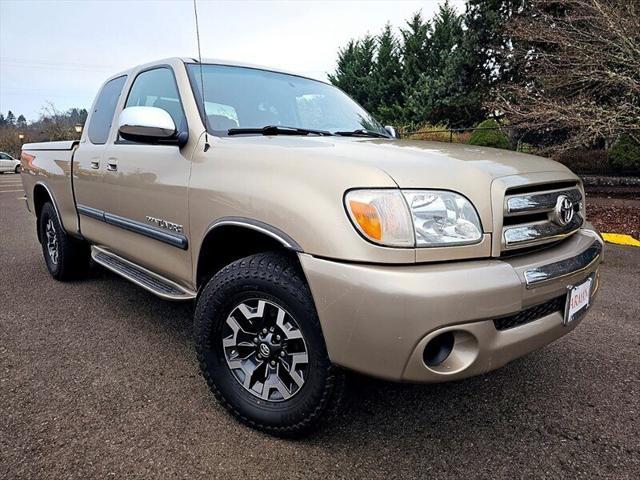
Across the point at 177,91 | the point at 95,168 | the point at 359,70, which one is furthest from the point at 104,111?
the point at 359,70

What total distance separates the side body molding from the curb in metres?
5.30

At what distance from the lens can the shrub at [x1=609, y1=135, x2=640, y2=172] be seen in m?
10.2

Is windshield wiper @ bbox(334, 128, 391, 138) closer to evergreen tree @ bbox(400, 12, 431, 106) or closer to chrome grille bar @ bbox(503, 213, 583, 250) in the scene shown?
chrome grille bar @ bbox(503, 213, 583, 250)

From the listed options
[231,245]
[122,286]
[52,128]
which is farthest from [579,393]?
[52,128]

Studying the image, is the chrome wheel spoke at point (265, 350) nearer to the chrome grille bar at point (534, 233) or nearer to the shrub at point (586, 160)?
the chrome grille bar at point (534, 233)

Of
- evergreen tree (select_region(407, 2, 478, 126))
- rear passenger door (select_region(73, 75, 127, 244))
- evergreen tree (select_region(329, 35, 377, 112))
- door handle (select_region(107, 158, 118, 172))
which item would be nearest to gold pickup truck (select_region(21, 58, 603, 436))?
door handle (select_region(107, 158, 118, 172))

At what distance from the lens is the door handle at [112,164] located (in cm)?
292

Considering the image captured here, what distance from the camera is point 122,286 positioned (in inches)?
157

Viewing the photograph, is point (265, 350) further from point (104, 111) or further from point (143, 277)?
point (104, 111)

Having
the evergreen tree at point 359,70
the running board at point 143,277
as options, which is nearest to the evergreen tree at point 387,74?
the evergreen tree at point 359,70

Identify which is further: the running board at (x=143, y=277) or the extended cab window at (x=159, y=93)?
the extended cab window at (x=159, y=93)

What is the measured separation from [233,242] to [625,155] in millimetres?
11089

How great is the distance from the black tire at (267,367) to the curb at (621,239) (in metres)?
5.19

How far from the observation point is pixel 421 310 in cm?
150
